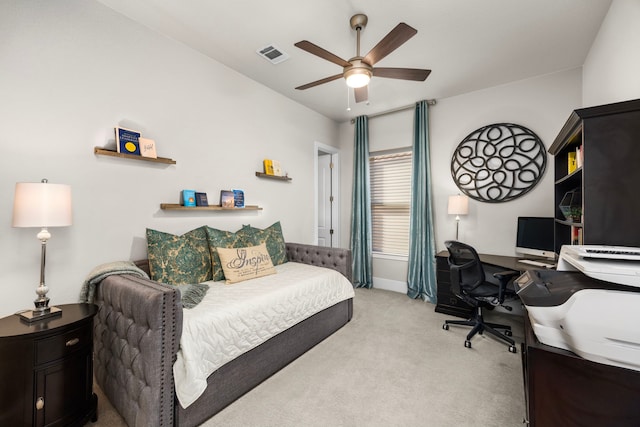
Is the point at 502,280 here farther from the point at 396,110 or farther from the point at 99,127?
the point at 99,127

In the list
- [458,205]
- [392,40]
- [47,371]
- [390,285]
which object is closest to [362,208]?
[390,285]

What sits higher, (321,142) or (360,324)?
(321,142)

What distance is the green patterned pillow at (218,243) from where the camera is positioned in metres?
2.49

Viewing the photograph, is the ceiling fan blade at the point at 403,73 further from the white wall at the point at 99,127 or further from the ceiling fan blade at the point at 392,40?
the white wall at the point at 99,127

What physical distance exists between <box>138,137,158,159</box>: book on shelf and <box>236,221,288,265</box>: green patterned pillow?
1096mm

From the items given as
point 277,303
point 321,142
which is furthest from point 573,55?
point 277,303

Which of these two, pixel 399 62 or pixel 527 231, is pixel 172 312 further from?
pixel 527 231

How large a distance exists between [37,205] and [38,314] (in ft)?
1.93

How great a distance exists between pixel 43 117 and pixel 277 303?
6.74 feet

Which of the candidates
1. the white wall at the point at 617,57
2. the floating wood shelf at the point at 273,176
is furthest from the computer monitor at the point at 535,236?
the floating wood shelf at the point at 273,176

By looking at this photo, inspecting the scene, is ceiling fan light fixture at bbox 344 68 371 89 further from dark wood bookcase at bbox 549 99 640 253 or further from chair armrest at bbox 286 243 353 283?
chair armrest at bbox 286 243 353 283

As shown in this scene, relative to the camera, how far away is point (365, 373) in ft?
6.91

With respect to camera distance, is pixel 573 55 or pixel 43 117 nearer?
pixel 43 117

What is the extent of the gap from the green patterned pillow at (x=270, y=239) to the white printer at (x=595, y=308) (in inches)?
94.5
